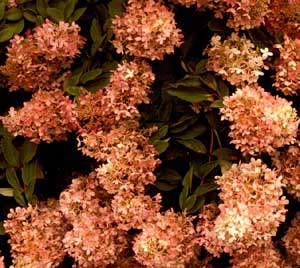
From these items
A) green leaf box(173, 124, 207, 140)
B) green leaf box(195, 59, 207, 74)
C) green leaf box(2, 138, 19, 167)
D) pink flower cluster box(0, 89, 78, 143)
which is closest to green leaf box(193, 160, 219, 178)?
green leaf box(173, 124, 207, 140)

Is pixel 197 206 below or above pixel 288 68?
below

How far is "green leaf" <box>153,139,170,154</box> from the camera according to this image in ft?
8.51

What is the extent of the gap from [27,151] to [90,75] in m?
0.38

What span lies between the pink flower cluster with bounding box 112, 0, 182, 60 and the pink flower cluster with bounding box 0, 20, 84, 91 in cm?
18

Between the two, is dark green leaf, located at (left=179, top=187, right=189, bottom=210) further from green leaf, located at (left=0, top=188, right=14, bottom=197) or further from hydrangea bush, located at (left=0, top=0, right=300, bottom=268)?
green leaf, located at (left=0, top=188, right=14, bottom=197)

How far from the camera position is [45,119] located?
8.64ft

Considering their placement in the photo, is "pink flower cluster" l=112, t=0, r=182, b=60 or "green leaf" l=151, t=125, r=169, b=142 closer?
"pink flower cluster" l=112, t=0, r=182, b=60

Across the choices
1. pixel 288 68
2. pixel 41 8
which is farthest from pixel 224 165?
pixel 41 8

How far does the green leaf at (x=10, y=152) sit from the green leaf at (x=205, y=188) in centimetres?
70

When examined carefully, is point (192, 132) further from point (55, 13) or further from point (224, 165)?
point (55, 13)

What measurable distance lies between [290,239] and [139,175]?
0.62m

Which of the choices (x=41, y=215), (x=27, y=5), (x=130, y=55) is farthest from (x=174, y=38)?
(x=41, y=215)

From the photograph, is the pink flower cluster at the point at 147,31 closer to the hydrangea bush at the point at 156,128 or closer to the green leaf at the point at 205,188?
the hydrangea bush at the point at 156,128

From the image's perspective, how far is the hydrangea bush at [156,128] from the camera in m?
2.46
